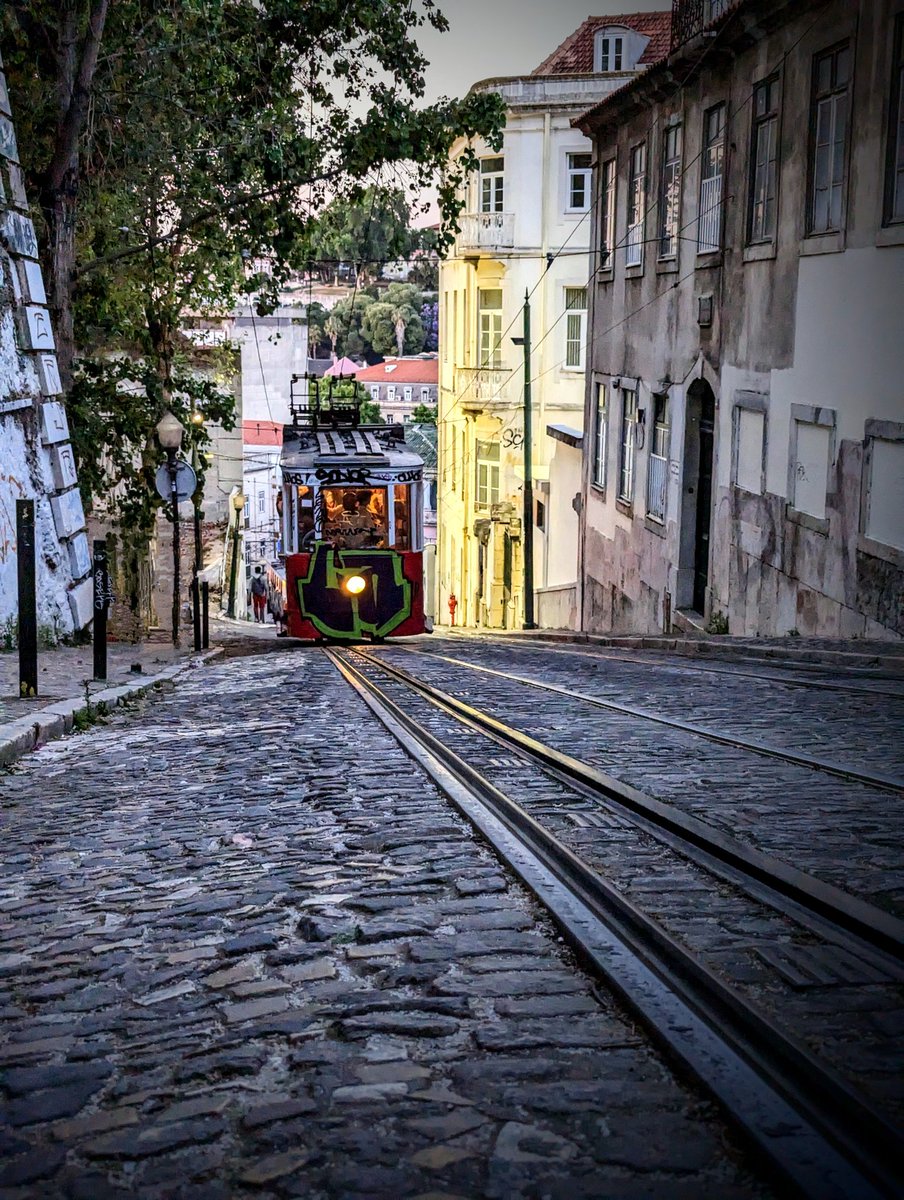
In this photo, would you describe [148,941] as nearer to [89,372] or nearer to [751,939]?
[751,939]

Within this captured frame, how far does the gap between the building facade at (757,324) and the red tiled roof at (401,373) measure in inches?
2316

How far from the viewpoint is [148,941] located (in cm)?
499

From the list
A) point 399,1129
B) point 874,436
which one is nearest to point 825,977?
point 399,1129

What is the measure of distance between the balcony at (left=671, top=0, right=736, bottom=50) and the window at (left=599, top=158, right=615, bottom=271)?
4.98m

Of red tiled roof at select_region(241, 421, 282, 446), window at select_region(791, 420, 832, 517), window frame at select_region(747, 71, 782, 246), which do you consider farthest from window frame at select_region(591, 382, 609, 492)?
red tiled roof at select_region(241, 421, 282, 446)

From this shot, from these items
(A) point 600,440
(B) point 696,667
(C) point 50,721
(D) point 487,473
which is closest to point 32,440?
(C) point 50,721

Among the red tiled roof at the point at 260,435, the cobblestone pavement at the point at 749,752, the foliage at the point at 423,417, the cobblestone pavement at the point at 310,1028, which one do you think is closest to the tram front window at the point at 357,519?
the cobblestone pavement at the point at 749,752

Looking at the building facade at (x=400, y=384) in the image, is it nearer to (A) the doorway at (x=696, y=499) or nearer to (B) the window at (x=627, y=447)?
(B) the window at (x=627, y=447)

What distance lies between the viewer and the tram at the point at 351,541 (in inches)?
844

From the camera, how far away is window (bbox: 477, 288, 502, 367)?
42.0 meters

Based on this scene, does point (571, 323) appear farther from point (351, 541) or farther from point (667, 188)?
point (351, 541)

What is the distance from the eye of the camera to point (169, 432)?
18.3m

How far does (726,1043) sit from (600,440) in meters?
24.3

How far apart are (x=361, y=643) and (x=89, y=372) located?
20.2 feet
